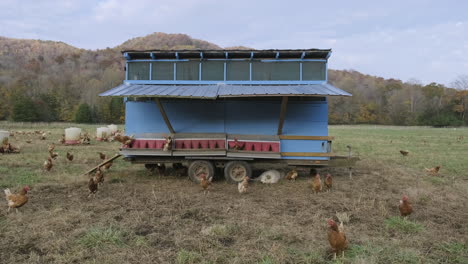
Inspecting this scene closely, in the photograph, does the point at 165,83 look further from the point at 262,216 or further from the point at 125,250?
the point at 125,250

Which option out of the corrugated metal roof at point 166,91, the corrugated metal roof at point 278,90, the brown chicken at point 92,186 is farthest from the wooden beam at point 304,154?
the brown chicken at point 92,186

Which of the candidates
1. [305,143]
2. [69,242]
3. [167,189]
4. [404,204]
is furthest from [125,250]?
[305,143]

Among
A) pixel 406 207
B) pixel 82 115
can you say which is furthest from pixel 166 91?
pixel 82 115

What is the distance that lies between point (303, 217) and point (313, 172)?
4611 mm

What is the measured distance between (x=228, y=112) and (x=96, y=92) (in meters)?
73.1

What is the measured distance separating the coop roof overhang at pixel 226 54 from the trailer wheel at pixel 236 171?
3229 millimetres

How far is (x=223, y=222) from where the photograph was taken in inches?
211

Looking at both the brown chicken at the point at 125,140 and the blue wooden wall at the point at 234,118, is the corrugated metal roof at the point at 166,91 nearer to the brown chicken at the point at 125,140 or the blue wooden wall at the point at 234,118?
the blue wooden wall at the point at 234,118

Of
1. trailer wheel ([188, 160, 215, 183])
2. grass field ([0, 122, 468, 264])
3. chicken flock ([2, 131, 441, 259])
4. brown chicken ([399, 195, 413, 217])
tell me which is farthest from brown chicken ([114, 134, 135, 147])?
brown chicken ([399, 195, 413, 217])

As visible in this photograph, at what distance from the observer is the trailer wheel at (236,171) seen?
8.57m

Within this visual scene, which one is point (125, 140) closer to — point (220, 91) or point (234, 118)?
point (220, 91)

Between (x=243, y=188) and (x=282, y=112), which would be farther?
(x=282, y=112)

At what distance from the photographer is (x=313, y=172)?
10102 mm

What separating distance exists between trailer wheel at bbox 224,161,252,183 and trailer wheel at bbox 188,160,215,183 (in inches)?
16.9
